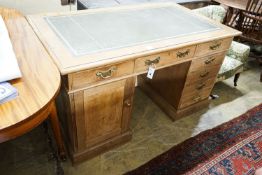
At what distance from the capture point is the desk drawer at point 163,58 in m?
1.32

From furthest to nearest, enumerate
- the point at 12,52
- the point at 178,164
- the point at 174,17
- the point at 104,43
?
1. the point at 174,17
2. the point at 178,164
3. the point at 104,43
4. the point at 12,52

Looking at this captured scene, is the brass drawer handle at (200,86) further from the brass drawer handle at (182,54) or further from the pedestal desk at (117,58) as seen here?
the brass drawer handle at (182,54)

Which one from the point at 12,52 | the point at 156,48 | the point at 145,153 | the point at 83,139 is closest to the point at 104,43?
the point at 156,48

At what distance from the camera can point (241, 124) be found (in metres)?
2.00

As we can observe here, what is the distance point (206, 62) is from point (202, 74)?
0.38ft

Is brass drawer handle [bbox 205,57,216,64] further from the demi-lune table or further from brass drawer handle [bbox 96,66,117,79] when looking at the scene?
the demi-lune table

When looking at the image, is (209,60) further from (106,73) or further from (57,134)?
(57,134)

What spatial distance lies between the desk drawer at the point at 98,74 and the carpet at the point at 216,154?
27.4 inches

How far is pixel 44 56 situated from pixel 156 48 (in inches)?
23.7

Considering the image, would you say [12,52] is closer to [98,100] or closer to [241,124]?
[98,100]

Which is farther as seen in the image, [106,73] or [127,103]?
[127,103]

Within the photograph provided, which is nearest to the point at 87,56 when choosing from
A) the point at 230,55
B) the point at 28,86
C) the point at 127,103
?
the point at 28,86

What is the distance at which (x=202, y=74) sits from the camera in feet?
5.90

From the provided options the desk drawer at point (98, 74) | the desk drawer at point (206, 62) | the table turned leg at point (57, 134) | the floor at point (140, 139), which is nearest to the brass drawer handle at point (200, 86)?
the desk drawer at point (206, 62)
